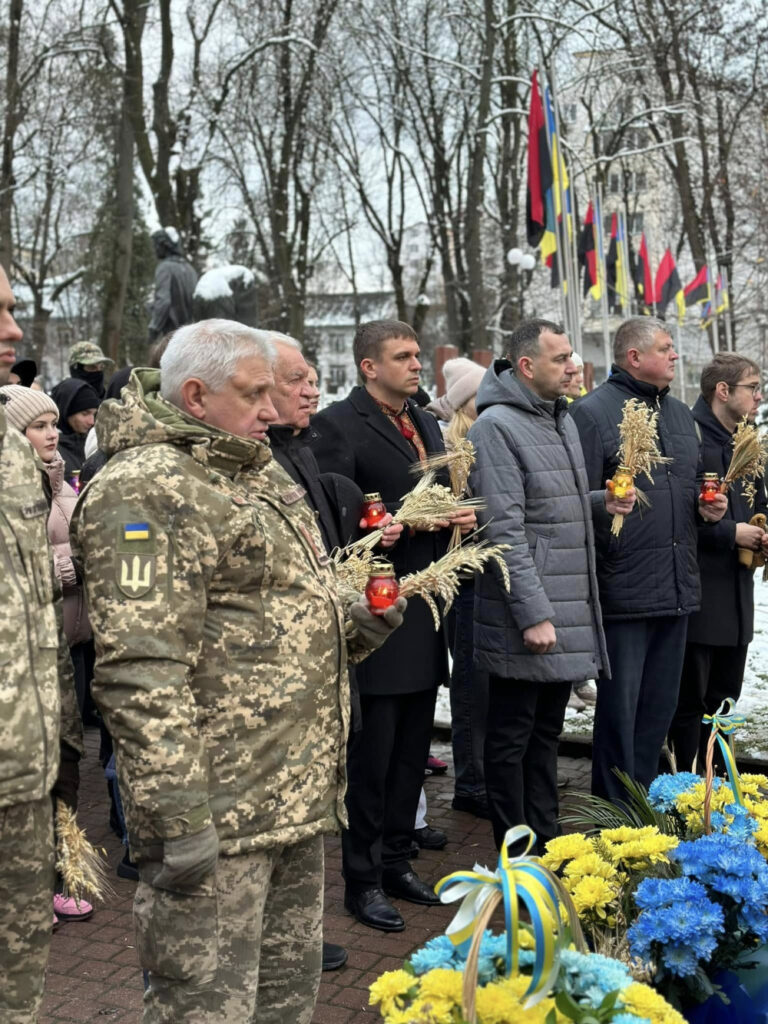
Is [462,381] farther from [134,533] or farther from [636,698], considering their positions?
[134,533]

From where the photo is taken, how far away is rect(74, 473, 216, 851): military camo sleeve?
2.57 meters

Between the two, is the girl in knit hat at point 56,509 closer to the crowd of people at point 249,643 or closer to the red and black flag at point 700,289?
the crowd of people at point 249,643

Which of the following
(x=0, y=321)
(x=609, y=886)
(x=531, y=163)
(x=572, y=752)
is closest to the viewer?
(x=0, y=321)

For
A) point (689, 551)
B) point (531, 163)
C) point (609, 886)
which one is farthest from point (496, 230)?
point (609, 886)

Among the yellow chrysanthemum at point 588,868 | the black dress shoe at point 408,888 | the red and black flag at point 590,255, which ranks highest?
the red and black flag at point 590,255

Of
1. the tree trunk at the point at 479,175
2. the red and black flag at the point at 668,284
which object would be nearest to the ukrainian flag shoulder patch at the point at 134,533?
the tree trunk at the point at 479,175

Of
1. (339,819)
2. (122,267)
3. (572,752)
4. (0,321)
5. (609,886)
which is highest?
(122,267)

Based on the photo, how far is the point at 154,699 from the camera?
101 inches

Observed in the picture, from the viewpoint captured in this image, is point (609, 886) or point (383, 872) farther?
point (383, 872)

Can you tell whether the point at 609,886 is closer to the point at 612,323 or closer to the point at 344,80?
the point at 344,80

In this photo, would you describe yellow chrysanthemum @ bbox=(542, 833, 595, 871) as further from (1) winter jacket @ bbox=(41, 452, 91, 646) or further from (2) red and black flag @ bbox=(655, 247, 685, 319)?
(2) red and black flag @ bbox=(655, 247, 685, 319)

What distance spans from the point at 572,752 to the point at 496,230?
1142 inches

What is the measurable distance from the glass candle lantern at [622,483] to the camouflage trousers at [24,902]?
10.1 feet

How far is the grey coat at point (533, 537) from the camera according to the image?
15.9 feet
